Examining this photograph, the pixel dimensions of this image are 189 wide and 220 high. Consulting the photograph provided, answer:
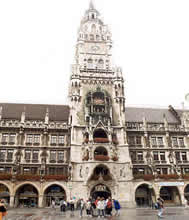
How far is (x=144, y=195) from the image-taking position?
39688 mm

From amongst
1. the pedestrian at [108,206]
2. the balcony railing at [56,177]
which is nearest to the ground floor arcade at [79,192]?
the balcony railing at [56,177]

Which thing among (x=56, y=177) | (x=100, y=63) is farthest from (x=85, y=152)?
(x=100, y=63)

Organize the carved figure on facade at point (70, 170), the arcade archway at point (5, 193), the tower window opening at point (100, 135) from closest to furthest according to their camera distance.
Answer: the arcade archway at point (5, 193), the carved figure on facade at point (70, 170), the tower window opening at point (100, 135)

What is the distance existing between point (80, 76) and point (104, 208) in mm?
31767

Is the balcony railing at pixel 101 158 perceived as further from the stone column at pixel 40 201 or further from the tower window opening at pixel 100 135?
the stone column at pixel 40 201

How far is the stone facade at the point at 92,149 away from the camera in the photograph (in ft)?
120

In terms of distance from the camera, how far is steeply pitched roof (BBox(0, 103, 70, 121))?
44.6 metres

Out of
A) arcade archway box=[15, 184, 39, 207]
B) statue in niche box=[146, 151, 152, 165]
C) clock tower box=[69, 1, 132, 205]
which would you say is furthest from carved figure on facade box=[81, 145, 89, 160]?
statue in niche box=[146, 151, 152, 165]

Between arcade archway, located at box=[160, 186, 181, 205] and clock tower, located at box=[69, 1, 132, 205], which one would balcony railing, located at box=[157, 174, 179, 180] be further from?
clock tower, located at box=[69, 1, 132, 205]

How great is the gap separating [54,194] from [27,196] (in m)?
4.67

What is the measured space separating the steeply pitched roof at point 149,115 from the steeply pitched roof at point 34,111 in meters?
15.2

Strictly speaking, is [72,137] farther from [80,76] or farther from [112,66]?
[112,66]

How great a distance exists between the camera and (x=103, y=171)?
3831cm

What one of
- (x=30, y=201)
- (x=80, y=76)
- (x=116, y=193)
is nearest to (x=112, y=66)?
(x=80, y=76)
